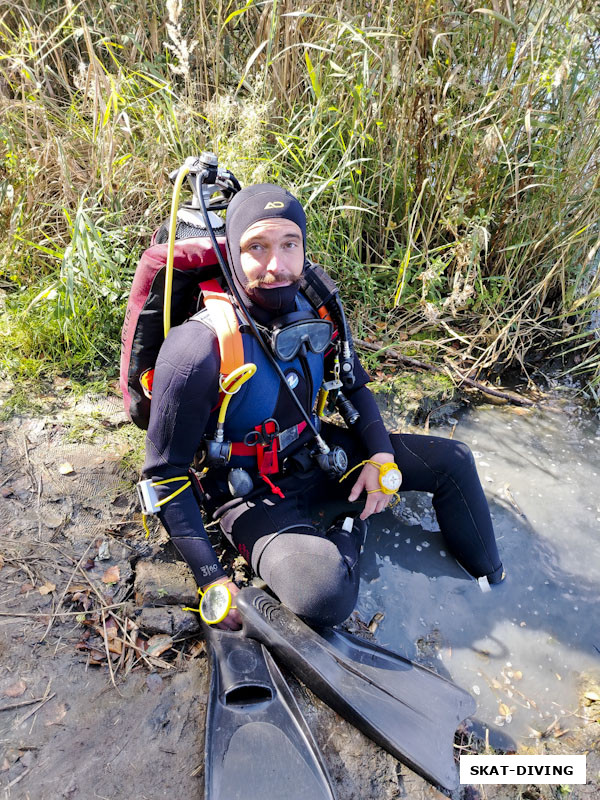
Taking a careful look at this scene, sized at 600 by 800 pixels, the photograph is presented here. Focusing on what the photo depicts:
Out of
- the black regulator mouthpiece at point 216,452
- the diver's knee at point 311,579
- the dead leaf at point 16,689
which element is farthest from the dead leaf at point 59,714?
the black regulator mouthpiece at point 216,452

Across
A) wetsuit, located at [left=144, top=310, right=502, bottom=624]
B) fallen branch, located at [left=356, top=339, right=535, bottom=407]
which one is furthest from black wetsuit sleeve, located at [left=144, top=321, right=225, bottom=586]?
fallen branch, located at [left=356, top=339, right=535, bottom=407]

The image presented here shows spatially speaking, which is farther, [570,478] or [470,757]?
[570,478]

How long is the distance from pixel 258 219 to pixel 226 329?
1.36ft

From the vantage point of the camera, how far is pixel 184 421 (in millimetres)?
1972

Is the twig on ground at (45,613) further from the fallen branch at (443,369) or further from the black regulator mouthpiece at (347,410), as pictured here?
the fallen branch at (443,369)

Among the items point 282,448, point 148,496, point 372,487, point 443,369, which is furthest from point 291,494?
point 443,369

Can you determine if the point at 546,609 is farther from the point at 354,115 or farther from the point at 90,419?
the point at 354,115

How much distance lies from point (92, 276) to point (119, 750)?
236 cm

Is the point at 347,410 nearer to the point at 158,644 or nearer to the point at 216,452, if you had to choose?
the point at 216,452

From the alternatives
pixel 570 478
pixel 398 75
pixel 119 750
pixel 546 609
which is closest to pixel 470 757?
pixel 546 609

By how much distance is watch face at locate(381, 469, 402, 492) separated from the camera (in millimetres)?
2400

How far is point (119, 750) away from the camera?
1745mm

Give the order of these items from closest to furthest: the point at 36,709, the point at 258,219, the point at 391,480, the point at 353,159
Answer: the point at 36,709
the point at 258,219
the point at 391,480
the point at 353,159

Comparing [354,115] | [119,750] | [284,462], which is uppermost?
[354,115]
